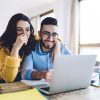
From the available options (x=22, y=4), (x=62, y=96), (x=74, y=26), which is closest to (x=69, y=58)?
(x=62, y=96)

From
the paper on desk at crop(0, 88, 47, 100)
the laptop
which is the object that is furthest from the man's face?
the paper on desk at crop(0, 88, 47, 100)

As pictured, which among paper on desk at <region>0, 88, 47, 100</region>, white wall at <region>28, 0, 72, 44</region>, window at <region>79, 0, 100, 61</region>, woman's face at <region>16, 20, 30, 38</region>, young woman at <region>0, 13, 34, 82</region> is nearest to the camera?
paper on desk at <region>0, 88, 47, 100</region>

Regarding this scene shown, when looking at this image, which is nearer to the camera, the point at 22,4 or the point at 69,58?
the point at 69,58

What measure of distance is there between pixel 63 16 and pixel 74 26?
44cm

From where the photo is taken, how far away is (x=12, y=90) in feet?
3.01

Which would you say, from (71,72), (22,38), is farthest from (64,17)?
(71,72)

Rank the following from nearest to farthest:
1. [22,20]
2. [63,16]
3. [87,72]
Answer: [87,72] → [22,20] → [63,16]

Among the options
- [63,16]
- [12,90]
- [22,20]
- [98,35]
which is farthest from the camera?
[63,16]

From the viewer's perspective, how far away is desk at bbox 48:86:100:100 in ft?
2.99

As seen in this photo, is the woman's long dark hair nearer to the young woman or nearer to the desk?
the young woman

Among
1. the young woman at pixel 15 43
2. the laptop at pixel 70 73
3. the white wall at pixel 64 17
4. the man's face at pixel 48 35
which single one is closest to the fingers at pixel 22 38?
the young woman at pixel 15 43

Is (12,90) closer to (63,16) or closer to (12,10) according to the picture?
Result: (63,16)

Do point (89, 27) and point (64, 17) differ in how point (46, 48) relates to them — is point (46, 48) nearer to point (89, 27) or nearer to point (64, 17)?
point (89, 27)

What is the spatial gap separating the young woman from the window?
2.40 m
